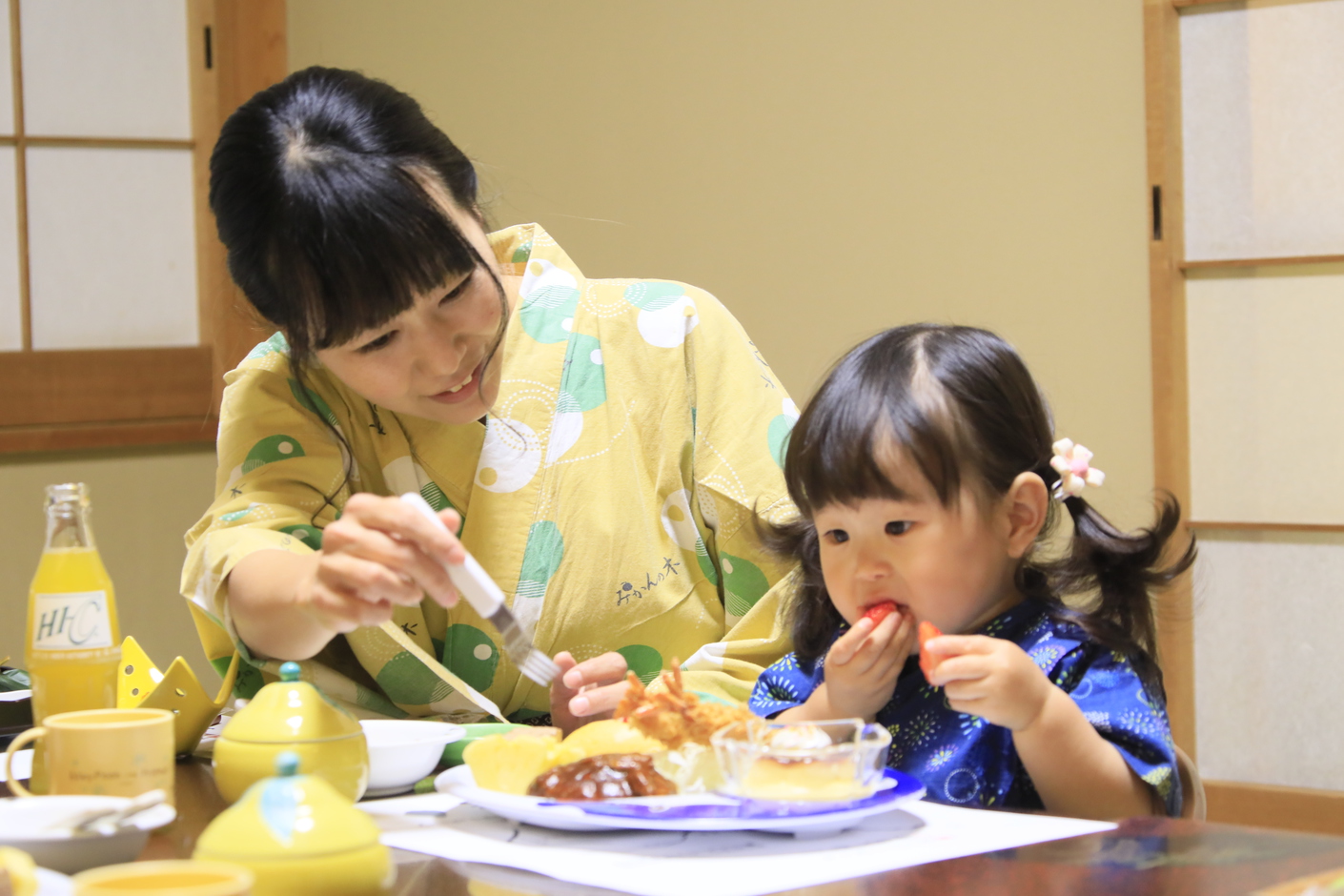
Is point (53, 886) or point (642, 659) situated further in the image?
point (642, 659)

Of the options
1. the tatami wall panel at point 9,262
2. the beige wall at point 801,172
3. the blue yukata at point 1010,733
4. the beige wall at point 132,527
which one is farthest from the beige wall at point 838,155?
the blue yukata at point 1010,733

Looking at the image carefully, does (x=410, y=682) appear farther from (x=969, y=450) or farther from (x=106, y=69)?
(x=106, y=69)

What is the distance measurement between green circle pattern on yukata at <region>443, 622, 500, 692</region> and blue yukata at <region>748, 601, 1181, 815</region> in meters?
0.43

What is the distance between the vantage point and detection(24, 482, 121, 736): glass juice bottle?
101 cm

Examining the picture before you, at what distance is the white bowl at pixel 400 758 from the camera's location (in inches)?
38.0

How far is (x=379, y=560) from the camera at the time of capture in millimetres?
886

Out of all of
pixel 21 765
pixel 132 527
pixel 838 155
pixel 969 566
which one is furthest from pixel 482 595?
pixel 132 527

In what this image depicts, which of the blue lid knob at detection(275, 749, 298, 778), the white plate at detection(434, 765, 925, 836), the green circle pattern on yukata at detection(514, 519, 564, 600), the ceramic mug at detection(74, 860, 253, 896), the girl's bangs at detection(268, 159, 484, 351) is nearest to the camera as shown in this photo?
the ceramic mug at detection(74, 860, 253, 896)

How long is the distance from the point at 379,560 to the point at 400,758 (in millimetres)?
167

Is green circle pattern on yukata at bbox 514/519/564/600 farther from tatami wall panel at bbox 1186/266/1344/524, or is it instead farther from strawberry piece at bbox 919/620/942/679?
tatami wall panel at bbox 1186/266/1344/524

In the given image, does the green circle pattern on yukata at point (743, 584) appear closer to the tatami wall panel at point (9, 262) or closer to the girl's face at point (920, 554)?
the girl's face at point (920, 554)

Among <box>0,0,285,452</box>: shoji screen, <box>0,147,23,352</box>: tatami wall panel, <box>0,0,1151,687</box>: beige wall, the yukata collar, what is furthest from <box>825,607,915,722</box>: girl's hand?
<box>0,147,23,352</box>: tatami wall panel

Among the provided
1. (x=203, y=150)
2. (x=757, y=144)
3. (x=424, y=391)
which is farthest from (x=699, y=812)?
(x=203, y=150)

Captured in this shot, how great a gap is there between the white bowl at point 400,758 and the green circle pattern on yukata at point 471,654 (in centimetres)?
33
